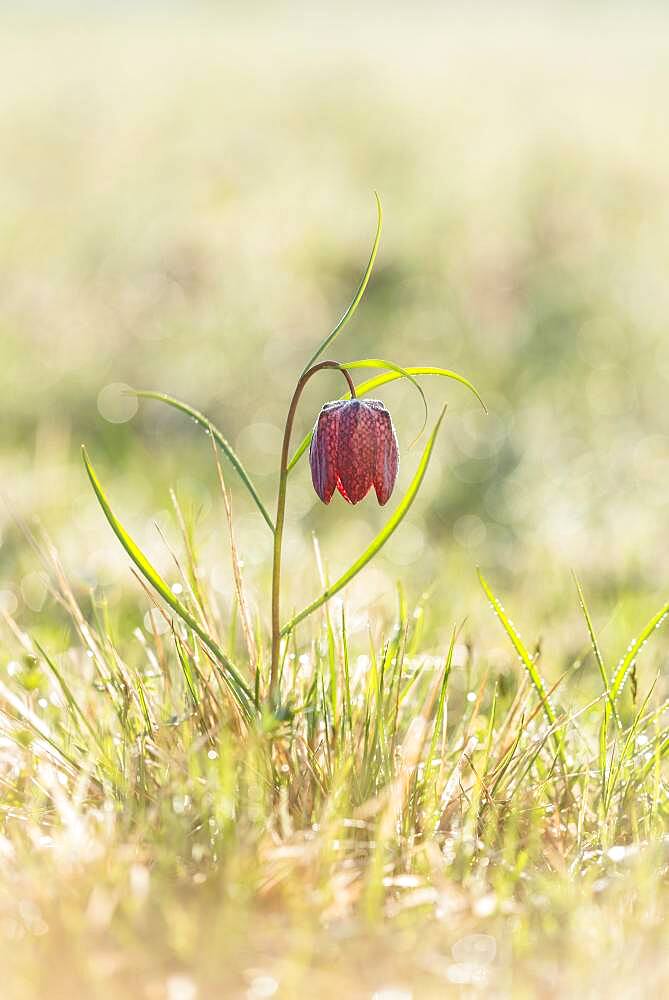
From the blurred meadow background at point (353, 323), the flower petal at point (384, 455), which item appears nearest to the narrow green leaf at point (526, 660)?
the flower petal at point (384, 455)

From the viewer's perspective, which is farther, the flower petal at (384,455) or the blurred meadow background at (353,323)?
the blurred meadow background at (353,323)

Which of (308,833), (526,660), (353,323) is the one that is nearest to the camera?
(308,833)

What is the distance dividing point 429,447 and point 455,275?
11.0 ft

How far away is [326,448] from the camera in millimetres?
1375

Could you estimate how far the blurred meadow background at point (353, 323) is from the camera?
8.61 feet

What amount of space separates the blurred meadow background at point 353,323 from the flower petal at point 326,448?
39 centimetres

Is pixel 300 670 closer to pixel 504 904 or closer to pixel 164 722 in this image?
pixel 164 722

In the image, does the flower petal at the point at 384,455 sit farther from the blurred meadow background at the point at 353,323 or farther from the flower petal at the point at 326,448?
the blurred meadow background at the point at 353,323

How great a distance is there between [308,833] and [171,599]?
0.33m

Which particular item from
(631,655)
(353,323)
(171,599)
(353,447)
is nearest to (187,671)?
(171,599)

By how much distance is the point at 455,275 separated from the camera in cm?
448

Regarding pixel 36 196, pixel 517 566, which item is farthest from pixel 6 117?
pixel 517 566

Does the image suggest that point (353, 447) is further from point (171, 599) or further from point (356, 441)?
point (171, 599)

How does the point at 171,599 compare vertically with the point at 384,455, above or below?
below
